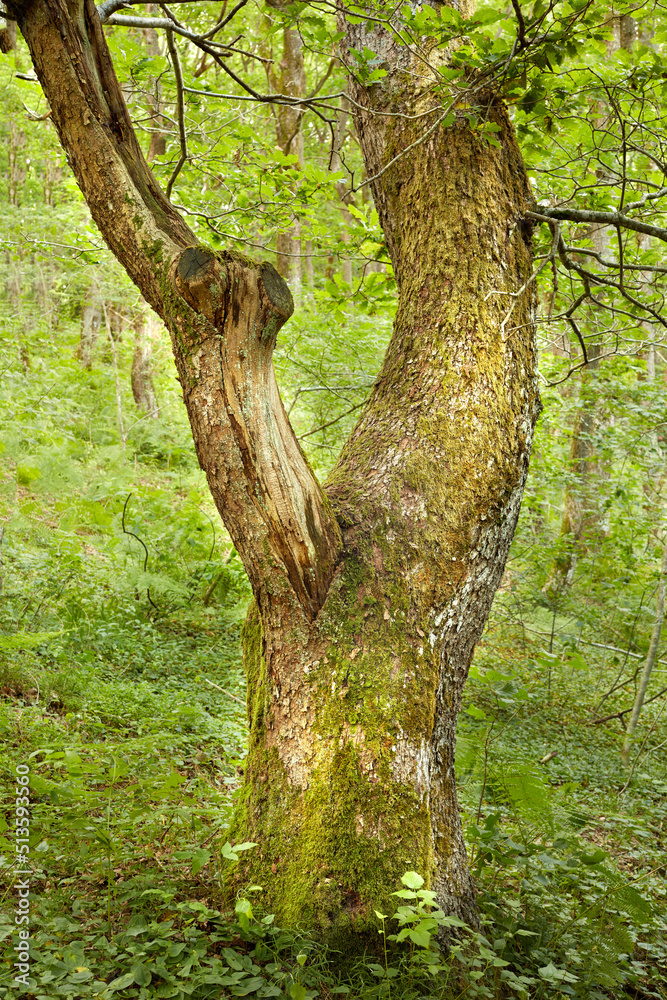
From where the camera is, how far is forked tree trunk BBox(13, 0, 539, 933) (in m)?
2.23

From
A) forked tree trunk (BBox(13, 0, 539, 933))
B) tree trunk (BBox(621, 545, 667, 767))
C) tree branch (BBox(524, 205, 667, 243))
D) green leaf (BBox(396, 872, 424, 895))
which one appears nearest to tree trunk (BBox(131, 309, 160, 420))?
tree trunk (BBox(621, 545, 667, 767))

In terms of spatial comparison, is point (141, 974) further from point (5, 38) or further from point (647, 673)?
point (647, 673)

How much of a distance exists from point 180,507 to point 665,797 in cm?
551

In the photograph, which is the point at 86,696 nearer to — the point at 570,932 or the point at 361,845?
the point at 361,845

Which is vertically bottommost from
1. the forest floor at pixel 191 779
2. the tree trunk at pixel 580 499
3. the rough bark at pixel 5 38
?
the forest floor at pixel 191 779

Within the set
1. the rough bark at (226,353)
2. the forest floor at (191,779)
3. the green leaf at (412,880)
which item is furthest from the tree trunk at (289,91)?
the green leaf at (412,880)

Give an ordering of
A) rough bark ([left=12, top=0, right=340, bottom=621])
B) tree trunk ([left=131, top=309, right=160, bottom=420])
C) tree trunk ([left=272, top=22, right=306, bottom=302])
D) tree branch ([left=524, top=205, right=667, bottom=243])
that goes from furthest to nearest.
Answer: tree trunk ([left=131, top=309, right=160, bottom=420]), tree trunk ([left=272, top=22, right=306, bottom=302]), tree branch ([left=524, top=205, right=667, bottom=243]), rough bark ([left=12, top=0, right=340, bottom=621])

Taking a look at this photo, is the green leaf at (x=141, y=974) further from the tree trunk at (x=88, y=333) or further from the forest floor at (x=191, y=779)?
the tree trunk at (x=88, y=333)

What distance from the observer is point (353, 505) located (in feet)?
8.67

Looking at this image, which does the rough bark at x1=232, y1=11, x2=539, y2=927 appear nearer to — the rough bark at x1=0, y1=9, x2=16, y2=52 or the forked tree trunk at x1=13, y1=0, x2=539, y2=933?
the forked tree trunk at x1=13, y1=0, x2=539, y2=933

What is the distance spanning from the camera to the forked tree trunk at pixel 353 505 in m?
2.23

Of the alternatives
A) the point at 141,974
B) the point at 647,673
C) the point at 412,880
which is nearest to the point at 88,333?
the point at 647,673

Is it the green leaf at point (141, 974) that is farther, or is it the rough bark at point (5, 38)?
the rough bark at point (5, 38)

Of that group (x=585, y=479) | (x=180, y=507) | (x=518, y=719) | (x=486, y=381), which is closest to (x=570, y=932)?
(x=486, y=381)
